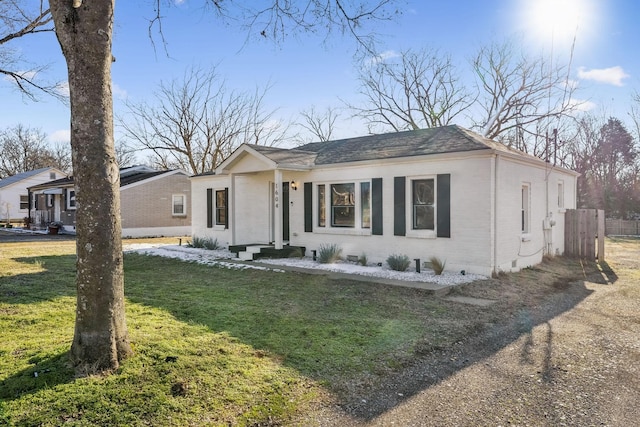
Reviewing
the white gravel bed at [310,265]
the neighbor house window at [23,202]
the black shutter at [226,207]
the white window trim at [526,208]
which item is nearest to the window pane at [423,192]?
the white gravel bed at [310,265]

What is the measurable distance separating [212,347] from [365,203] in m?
7.79

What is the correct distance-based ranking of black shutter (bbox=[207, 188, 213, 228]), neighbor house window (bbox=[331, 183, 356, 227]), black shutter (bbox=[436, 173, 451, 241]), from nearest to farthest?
1. black shutter (bbox=[436, 173, 451, 241])
2. neighbor house window (bbox=[331, 183, 356, 227])
3. black shutter (bbox=[207, 188, 213, 228])

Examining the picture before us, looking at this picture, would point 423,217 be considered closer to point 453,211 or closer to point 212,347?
point 453,211

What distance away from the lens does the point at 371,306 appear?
698 cm

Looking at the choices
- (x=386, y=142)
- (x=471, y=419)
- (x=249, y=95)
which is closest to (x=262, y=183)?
(x=386, y=142)

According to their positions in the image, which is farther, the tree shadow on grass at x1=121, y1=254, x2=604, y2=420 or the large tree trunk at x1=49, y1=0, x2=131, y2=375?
the tree shadow on grass at x1=121, y1=254, x2=604, y2=420

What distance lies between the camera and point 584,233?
44.8 ft

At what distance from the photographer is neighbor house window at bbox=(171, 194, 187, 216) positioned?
24219 mm

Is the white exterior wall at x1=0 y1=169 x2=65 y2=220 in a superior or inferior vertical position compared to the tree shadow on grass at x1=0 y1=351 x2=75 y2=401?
superior

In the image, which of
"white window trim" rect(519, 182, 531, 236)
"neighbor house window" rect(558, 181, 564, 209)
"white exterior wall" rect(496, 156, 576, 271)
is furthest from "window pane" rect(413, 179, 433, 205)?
"neighbor house window" rect(558, 181, 564, 209)

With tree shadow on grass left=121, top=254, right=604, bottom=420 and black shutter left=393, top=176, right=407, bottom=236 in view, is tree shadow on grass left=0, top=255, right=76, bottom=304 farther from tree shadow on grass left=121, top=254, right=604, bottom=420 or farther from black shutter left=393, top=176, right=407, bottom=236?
black shutter left=393, top=176, right=407, bottom=236

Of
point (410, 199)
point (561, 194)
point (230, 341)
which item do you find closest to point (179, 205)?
point (410, 199)

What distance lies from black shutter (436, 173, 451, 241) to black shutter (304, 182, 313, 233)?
159 inches

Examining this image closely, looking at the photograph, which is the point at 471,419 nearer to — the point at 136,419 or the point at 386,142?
the point at 136,419
